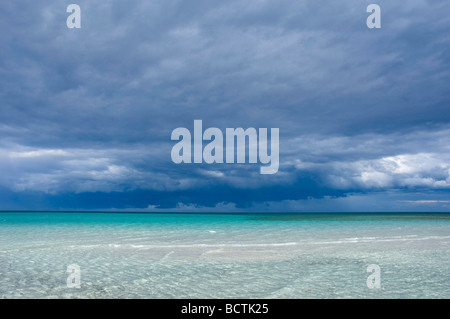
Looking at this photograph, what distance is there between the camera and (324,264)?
15797 mm

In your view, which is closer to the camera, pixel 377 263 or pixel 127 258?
pixel 377 263

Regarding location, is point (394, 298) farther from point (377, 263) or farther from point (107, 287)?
point (107, 287)

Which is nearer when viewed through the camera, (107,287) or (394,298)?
(394,298)

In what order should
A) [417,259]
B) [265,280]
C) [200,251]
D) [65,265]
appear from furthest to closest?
[200,251], [417,259], [65,265], [265,280]

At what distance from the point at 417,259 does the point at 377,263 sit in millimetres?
2881

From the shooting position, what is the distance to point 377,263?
53.4 feet
